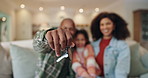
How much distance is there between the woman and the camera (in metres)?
0.49

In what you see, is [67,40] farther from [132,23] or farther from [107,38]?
[132,23]

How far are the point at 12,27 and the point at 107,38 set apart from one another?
1.21 feet

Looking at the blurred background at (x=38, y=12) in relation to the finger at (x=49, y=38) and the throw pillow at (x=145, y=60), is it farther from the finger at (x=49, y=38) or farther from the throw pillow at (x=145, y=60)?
the throw pillow at (x=145, y=60)

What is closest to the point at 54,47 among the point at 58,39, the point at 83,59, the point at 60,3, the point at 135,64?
the point at 58,39

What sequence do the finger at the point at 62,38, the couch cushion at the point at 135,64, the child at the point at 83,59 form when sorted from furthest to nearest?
the couch cushion at the point at 135,64, the child at the point at 83,59, the finger at the point at 62,38

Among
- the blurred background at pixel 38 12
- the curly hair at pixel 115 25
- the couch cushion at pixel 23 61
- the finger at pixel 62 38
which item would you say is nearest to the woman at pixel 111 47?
the curly hair at pixel 115 25

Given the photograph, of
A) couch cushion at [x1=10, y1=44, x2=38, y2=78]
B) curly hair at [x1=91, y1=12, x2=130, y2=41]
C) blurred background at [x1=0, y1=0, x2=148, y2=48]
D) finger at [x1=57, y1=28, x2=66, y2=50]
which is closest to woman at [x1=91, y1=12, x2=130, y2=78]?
curly hair at [x1=91, y1=12, x2=130, y2=41]

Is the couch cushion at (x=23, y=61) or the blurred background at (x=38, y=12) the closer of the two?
the blurred background at (x=38, y=12)

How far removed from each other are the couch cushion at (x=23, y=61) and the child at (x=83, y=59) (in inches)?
5.7

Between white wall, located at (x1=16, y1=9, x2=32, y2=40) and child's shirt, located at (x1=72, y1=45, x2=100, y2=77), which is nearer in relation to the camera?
white wall, located at (x1=16, y1=9, x2=32, y2=40)

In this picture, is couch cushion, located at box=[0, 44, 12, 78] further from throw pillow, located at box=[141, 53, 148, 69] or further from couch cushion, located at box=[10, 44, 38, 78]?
throw pillow, located at box=[141, 53, 148, 69]

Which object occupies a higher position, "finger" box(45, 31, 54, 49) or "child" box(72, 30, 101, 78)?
"finger" box(45, 31, 54, 49)

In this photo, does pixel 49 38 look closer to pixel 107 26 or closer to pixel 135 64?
pixel 107 26

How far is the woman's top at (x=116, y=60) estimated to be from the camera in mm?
483
